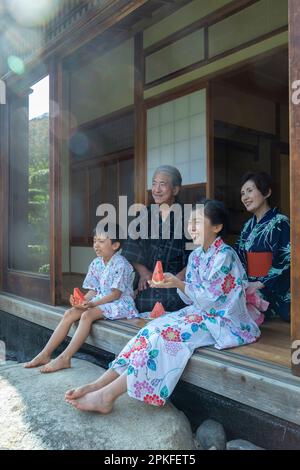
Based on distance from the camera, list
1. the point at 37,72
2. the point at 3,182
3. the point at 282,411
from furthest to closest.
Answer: the point at 3,182
the point at 37,72
the point at 282,411

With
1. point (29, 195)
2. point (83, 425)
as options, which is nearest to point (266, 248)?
point (83, 425)

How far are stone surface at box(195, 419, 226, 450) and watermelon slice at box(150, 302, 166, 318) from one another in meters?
1.01

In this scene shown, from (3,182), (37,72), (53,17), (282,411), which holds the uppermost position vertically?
(53,17)

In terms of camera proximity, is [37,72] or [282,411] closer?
[282,411]

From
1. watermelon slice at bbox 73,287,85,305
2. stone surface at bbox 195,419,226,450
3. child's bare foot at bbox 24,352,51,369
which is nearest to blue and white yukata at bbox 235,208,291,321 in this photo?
stone surface at bbox 195,419,226,450

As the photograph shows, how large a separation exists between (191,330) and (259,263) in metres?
1.15

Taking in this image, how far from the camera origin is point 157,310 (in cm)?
348

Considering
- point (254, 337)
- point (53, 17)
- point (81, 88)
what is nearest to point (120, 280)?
point (254, 337)

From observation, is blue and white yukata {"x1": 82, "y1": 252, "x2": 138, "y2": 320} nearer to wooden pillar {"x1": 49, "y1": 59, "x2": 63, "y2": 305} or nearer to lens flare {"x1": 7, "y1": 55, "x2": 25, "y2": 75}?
wooden pillar {"x1": 49, "y1": 59, "x2": 63, "y2": 305}

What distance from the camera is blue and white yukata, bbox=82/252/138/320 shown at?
3.60 meters

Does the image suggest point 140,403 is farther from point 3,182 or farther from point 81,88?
point 81,88

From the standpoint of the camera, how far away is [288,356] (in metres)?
2.60

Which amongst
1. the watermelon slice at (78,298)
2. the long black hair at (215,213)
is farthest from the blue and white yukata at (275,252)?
the watermelon slice at (78,298)
